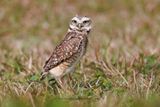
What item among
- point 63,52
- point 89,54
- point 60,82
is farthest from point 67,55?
point 89,54

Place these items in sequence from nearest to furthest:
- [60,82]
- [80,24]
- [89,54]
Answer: [60,82] → [80,24] → [89,54]

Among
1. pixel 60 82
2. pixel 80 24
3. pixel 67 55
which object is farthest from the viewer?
pixel 80 24

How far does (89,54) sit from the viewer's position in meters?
9.41

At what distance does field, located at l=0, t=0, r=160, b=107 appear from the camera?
6.74 m

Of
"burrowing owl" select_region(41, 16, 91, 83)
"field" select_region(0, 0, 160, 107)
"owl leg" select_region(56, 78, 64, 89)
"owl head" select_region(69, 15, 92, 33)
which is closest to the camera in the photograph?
"field" select_region(0, 0, 160, 107)

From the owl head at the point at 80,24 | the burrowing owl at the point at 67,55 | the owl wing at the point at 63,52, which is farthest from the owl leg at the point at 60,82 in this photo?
the owl head at the point at 80,24

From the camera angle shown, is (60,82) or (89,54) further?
(89,54)

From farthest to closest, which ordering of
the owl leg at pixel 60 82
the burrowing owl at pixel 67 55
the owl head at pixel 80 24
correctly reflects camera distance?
the owl head at pixel 80 24 < the burrowing owl at pixel 67 55 < the owl leg at pixel 60 82

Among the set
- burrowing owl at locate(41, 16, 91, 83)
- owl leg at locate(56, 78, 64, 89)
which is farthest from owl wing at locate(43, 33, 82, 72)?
owl leg at locate(56, 78, 64, 89)

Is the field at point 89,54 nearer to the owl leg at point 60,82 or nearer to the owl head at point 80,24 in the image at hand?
the owl leg at point 60,82

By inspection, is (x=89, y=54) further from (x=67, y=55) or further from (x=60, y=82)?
(x=60, y=82)

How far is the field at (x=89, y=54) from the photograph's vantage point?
265 inches

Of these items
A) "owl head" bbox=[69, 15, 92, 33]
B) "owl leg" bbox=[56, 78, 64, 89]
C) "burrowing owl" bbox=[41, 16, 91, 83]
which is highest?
"owl head" bbox=[69, 15, 92, 33]

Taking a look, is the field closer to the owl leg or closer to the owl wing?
the owl leg
